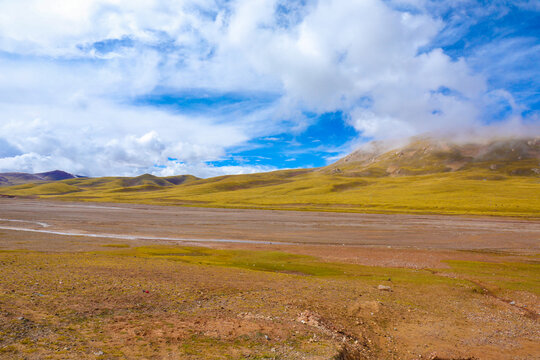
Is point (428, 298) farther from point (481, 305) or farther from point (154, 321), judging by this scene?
point (154, 321)

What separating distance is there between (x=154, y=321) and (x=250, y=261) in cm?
2245

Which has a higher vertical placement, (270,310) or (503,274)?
(270,310)

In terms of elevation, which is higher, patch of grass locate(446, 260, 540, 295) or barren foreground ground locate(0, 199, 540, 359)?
barren foreground ground locate(0, 199, 540, 359)

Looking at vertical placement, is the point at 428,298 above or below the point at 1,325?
below

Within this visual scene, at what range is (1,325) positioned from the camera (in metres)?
12.2

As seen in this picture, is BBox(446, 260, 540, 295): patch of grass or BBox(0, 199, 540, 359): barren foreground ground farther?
BBox(446, 260, 540, 295): patch of grass

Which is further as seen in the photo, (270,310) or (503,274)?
(503,274)

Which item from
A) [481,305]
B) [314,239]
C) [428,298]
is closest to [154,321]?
[428,298]

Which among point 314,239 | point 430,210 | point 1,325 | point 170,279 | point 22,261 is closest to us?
point 1,325

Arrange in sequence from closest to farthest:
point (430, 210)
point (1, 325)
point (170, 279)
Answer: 1. point (1, 325)
2. point (170, 279)
3. point (430, 210)

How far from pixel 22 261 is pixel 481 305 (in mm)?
35548

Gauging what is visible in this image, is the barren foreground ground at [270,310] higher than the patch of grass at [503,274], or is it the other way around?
the barren foreground ground at [270,310]

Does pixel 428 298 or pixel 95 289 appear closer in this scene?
pixel 95 289

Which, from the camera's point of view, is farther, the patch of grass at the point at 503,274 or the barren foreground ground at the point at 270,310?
the patch of grass at the point at 503,274
